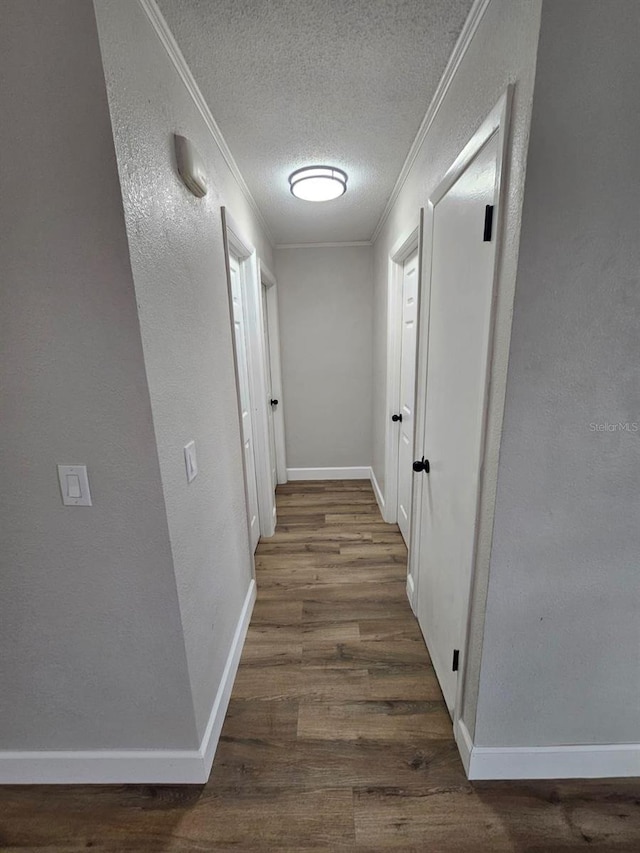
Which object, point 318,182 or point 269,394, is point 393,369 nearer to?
point 269,394

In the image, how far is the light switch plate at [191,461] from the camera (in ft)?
3.66

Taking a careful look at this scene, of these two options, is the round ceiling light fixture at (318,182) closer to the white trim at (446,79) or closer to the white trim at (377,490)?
the white trim at (446,79)

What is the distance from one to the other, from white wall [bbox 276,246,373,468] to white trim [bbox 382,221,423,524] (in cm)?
86

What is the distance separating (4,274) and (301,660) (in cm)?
179

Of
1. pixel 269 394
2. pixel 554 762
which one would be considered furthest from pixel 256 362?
pixel 554 762

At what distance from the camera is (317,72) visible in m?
1.16

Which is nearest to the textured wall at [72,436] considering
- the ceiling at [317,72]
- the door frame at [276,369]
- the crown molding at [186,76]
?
the crown molding at [186,76]

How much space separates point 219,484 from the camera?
1.45 meters

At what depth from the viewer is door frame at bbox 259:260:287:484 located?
10.2 feet

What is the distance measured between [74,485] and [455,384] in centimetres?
Result: 122

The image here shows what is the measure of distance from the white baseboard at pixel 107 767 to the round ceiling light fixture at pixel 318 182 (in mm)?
2495

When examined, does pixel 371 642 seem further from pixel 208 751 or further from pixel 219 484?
pixel 219 484

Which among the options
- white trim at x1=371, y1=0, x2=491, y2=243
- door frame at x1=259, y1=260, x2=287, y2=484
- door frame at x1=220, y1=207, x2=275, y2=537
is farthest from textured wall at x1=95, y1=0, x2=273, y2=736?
door frame at x1=259, y1=260, x2=287, y2=484
